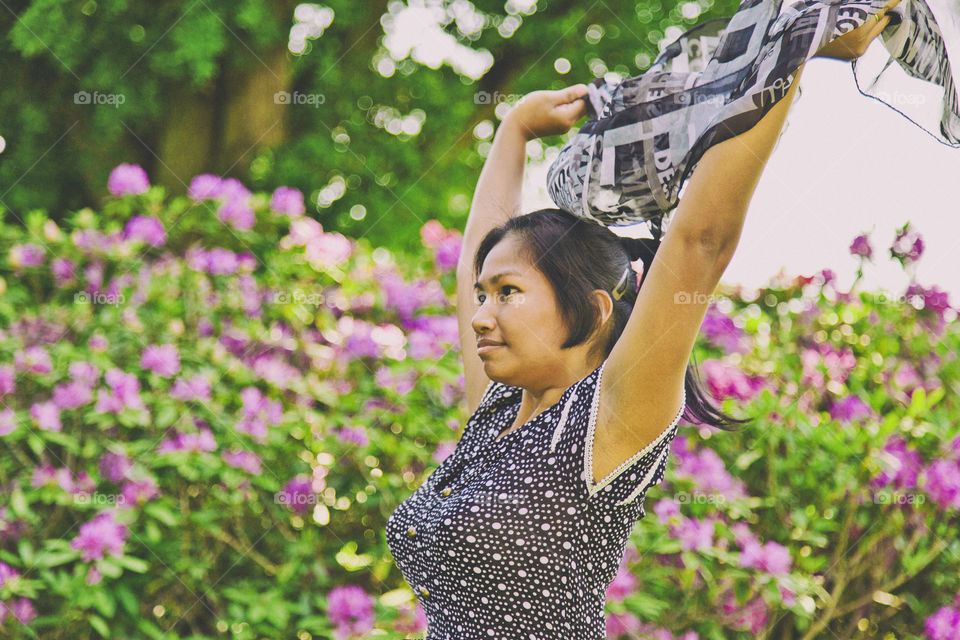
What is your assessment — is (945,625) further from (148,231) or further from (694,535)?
(148,231)

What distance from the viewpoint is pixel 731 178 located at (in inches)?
42.5

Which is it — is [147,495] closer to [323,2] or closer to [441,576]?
[441,576]

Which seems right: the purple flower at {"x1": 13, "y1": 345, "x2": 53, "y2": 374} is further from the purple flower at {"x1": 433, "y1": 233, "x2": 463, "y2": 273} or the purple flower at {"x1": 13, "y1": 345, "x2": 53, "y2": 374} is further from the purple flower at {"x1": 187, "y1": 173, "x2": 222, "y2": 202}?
the purple flower at {"x1": 433, "y1": 233, "x2": 463, "y2": 273}

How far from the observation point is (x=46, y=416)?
2.59 m

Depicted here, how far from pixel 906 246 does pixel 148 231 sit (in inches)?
102

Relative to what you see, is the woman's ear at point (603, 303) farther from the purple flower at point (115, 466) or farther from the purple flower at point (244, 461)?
the purple flower at point (115, 466)

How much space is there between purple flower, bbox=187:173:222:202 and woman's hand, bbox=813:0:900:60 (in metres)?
2.59

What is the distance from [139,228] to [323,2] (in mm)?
3314

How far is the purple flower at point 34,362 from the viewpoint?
2721 mm

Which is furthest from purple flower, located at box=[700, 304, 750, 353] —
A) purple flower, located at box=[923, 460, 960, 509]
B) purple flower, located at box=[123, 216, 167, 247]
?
purple flower, located at box=[123, 216, 167, 247]

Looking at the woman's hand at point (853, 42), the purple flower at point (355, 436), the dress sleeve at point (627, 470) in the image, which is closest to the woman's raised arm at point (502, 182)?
the dress sleeve at point (627, 470)

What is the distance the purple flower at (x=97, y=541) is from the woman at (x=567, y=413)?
1263mm

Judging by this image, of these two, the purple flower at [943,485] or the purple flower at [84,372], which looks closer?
the purple flower at [84,372]

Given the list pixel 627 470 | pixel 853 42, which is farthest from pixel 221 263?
pixel 853 42
